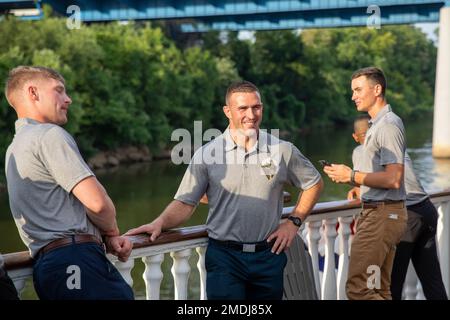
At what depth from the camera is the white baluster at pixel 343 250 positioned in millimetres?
4504

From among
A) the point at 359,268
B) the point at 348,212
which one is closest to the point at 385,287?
the point at 359,268

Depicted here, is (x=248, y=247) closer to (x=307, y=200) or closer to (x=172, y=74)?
(x=307, y=200)

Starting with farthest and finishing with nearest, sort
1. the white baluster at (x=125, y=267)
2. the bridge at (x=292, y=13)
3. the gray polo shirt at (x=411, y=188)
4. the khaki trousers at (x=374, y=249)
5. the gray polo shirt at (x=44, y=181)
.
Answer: the bridge at (x=292, y=13) → the gray polo shirt at (x=411, y=188) → the khaki trousers at (x=374, y=249) → the white baluster at (x=125, y=267) → the gray polo shirt at (x=44, y=181)

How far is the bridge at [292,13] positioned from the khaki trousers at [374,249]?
2556 cm

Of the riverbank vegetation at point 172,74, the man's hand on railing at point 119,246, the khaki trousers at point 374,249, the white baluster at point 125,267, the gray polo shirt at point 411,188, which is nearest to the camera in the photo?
the man's hand on railing at point 119,246

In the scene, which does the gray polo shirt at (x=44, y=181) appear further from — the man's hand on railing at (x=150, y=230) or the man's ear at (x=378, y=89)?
the man's ear at (x=378, y=89)

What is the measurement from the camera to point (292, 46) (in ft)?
176

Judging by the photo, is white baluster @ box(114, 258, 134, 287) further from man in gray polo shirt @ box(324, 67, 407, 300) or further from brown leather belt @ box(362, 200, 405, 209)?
brown leather belt @ box(362, 200, 405, 209)

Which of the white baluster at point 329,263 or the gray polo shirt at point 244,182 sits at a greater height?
the gray polo shirt at point 244,182

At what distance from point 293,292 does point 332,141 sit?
40.0m

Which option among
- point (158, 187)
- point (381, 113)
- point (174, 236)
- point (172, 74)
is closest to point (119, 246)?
point (174, 236)

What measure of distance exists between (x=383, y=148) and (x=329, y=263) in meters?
0.93

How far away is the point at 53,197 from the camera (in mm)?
2711

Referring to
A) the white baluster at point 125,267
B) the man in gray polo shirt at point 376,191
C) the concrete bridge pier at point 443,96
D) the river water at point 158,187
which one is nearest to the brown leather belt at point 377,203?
the man in gray polo shirt at point 376,191
